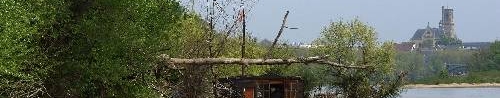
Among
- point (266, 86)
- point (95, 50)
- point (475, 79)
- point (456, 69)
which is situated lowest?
point (475, 79)

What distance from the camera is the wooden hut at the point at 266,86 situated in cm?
2502

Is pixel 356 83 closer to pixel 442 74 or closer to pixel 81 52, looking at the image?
pixel 81 52

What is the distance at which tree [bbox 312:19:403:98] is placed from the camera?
119 ft

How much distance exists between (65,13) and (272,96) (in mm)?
10548

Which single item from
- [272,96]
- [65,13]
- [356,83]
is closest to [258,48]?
[356,83]

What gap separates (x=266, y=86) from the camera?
85.3 ft

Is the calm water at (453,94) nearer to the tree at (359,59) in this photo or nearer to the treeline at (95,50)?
the tree at (359,59)

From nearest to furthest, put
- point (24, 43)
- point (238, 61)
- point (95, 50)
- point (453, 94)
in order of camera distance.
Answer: point (24, 43), point (95, 50), point (238, 61), point (453, 94)

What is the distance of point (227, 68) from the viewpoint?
2967 cm

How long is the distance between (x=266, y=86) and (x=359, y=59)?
43.3 feet

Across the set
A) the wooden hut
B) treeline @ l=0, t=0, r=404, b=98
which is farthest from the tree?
treeline @ l=0, t=0, r=404, b=98

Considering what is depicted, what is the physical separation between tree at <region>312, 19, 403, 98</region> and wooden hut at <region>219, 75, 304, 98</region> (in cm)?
729

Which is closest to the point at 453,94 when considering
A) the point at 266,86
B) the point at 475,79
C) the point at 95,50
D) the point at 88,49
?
the point at 475,79

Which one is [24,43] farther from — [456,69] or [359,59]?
[456,69]
